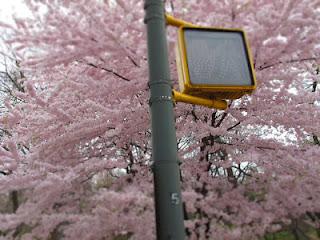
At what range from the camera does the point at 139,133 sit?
565 centimetres

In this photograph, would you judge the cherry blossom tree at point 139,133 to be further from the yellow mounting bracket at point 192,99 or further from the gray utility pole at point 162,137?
the gray utility pole at point 162,137

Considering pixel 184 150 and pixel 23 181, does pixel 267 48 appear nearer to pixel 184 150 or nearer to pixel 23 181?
pixel 184 150

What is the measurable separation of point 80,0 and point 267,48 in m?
2.56

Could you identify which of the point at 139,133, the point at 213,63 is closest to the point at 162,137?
the point at 213,63

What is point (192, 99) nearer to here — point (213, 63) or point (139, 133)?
point (213, 63)

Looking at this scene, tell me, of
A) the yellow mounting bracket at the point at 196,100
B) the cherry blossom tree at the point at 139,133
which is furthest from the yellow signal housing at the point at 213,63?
the cherry blossom tree at the point at 139,133

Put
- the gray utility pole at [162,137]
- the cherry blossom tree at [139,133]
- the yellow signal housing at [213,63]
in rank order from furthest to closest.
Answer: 1. the cherry blossom tree at [139,133]
2. the yellow signal housing at [213,63]
3. the gray utility pole at [162,137]

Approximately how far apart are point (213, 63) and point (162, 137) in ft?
2.01

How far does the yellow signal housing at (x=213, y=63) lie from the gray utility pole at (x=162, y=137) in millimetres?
122

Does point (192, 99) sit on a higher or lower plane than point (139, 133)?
lower

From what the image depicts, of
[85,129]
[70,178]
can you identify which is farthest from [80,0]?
[70,178]

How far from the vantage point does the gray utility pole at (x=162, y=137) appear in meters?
2.05

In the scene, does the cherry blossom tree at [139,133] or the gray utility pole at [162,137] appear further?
the cherry blossom tree at [139,133]

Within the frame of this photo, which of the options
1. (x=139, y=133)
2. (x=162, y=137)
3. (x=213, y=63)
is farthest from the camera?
(x=139, y=133)
